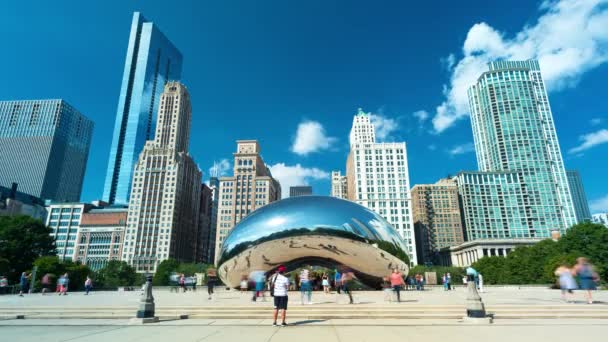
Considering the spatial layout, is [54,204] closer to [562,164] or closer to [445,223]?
[445,223]

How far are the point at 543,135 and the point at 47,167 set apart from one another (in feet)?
788

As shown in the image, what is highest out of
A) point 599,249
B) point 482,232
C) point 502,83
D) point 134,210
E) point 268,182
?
point 502,83

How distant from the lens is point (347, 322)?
31.4 ft

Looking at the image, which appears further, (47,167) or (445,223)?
(47,167)

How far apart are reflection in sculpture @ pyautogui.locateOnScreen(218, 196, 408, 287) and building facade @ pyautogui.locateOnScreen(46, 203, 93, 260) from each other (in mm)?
149689

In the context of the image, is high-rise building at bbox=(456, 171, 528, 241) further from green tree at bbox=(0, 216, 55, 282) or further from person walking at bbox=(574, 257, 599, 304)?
green tree at bbox=(0, 216, 55, 282)

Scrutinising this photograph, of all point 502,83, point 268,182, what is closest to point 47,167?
point 268,182

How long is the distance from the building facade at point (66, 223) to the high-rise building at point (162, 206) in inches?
1294

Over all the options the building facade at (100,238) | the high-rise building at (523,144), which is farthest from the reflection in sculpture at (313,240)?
the high-rise building at (523,144)

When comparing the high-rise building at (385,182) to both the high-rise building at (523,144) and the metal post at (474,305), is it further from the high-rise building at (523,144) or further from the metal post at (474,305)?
the metal post at (474,305)

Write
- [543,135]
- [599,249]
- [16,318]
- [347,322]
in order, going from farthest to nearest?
[543,135] < [599,249] < [16,318] < [347,322]

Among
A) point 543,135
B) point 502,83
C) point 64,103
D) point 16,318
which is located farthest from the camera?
point 64,103

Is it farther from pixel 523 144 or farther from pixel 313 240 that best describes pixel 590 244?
pixel 523 144

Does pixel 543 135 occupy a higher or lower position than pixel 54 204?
higher
